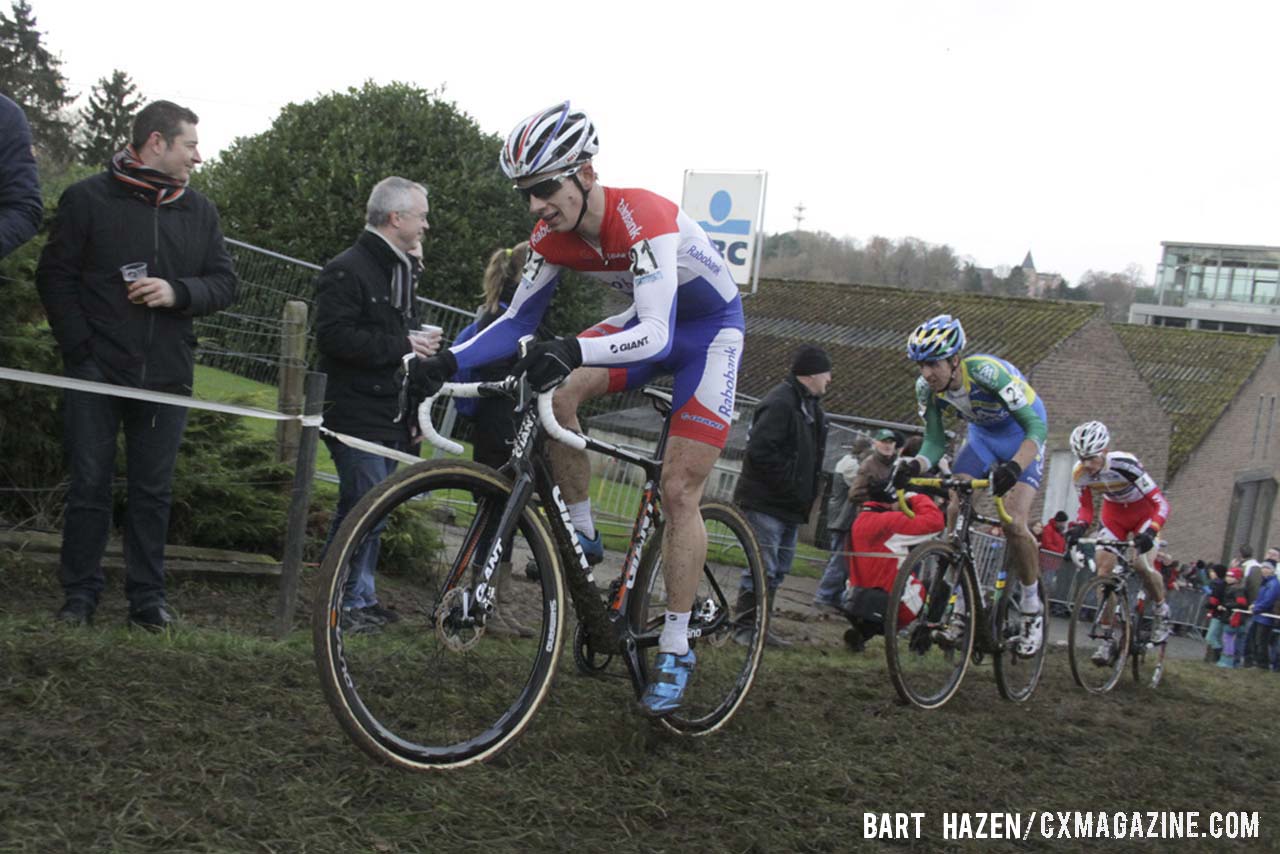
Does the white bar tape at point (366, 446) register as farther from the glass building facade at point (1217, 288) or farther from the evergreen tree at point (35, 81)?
the glass building facade at point (1217, 288)

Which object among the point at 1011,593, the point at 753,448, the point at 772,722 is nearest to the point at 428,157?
the point at 753,448

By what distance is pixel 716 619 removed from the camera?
5531mm

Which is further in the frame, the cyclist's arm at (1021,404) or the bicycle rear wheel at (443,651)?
Answer: the cyclist's arm at (1021,404)

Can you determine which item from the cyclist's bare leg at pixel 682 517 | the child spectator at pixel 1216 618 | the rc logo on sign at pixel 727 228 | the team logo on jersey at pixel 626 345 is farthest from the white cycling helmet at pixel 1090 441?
the child spectator at pixel 1216 618

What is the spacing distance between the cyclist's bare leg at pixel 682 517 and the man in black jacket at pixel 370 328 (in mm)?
2030

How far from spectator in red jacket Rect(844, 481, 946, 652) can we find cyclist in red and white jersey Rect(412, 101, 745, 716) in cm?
464

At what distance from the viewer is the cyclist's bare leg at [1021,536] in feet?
27.1

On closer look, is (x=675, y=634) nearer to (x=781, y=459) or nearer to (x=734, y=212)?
(x=781, y=459)

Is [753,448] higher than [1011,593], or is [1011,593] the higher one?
[753,448]

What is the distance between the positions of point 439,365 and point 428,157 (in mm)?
13935

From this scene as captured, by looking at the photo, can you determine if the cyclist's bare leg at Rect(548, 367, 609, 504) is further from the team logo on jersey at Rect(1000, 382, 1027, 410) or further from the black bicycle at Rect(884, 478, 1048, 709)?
the team logo on jersey at Rect(1000, 382, 1027, 410)

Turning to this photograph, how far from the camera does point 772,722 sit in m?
5.84

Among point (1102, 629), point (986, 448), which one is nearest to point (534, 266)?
point (986, 448)

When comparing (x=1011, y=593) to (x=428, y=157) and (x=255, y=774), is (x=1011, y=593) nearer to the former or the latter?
(x=255, y=774)
